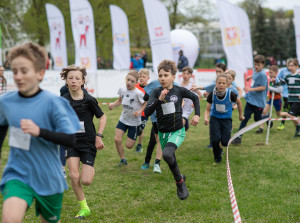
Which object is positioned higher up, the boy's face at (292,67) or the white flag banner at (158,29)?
the white flag banner at (158,29)

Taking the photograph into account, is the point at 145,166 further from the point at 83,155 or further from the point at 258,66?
the point at 258,66

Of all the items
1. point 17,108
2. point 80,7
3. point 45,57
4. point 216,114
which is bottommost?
point 216,114

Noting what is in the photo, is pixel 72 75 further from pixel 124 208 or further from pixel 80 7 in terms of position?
pixel 80 7

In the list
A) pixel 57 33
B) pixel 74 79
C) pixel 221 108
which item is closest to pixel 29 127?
pixel 74 79

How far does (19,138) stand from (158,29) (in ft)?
50.5

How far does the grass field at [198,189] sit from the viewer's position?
5.29 m

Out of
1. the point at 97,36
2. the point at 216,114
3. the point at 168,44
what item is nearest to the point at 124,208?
the point at 216,114

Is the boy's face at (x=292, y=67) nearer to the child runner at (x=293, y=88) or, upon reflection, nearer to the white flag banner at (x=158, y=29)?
the child runner at (x=293, y=88)

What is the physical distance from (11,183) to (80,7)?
17729mm

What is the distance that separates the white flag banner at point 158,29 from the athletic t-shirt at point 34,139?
14754 mm

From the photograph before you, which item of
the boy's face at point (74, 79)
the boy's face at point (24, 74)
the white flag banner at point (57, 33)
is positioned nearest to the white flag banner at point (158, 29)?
the white flag banner at point (57, 33)

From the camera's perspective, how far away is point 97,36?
1517 inches

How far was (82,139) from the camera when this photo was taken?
16.8ft

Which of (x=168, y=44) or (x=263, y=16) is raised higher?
(x=263, y=16)
